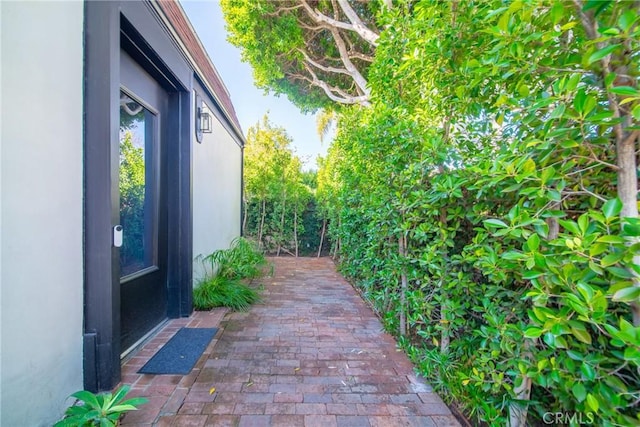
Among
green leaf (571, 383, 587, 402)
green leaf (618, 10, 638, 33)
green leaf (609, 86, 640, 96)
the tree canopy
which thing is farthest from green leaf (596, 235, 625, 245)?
the tree canopy

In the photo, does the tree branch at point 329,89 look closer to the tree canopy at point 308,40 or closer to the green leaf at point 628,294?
the tree canopy at point 308,40

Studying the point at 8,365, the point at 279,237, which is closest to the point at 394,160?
the point at 8,365

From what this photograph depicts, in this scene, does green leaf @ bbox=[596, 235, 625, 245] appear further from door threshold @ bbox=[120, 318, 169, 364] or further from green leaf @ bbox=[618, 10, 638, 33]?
door threshold @ bbox=[120, 318, 169, 364]

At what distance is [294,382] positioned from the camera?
2047mm

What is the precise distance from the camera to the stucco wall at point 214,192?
3.65m

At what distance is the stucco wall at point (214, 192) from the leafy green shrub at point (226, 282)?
0.60 ft

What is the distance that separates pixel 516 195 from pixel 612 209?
50 centimetres

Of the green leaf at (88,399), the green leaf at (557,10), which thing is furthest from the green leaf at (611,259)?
the green leaf at (88,399)

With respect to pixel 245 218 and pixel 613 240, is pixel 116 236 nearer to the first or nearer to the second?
pixel 613 240

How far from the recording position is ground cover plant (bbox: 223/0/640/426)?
100 cm

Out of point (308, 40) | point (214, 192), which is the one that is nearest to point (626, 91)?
point (214, 192)

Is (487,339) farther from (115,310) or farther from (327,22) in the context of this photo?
(327,22)

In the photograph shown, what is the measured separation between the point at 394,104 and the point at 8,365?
3.04 meters

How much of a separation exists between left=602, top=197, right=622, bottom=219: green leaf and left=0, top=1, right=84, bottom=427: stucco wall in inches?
98.2
